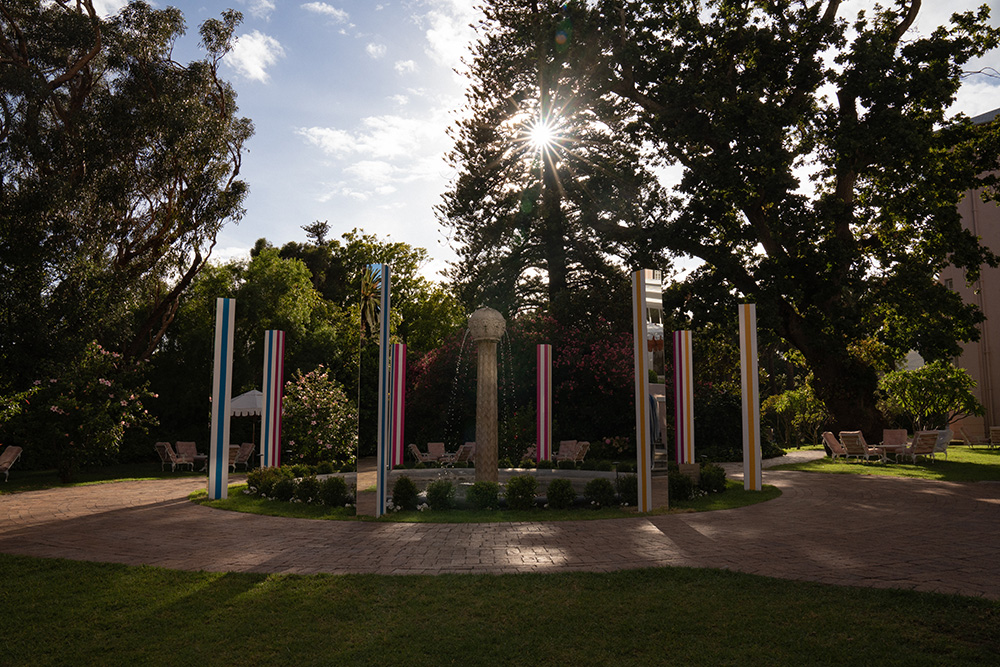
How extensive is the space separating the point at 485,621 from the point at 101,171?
858 inches

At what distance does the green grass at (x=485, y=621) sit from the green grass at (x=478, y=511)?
345 centimetres

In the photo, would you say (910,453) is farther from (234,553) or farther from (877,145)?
(234,553)

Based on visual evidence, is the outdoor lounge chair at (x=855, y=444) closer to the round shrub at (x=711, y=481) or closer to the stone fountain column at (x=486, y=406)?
the round shrub at (x=711, y=481)

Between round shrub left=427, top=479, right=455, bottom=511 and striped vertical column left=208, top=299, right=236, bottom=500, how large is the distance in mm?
4387

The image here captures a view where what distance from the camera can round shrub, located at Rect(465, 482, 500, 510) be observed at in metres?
10.0

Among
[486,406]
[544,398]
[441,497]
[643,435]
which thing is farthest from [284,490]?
[544,398]

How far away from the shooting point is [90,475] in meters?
19.1

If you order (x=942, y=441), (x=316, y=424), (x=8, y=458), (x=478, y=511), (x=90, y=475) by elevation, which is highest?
(x=316, y=424)

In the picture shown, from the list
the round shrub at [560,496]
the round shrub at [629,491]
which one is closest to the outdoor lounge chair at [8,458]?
the round shrub at [560,496]

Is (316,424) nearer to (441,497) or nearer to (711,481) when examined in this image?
(441,497)

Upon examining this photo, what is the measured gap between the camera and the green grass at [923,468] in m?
14.7

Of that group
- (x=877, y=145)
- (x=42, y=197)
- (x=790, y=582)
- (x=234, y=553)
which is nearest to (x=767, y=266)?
(x=877, y=145)

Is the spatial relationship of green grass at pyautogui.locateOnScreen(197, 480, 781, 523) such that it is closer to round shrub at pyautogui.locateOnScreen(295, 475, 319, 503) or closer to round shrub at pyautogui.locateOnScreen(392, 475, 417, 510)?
round shrub at pyautogui.locateOnScreen(295, 475, 319, 503)

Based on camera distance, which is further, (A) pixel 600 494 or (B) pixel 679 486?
(B) pixel 679 486
